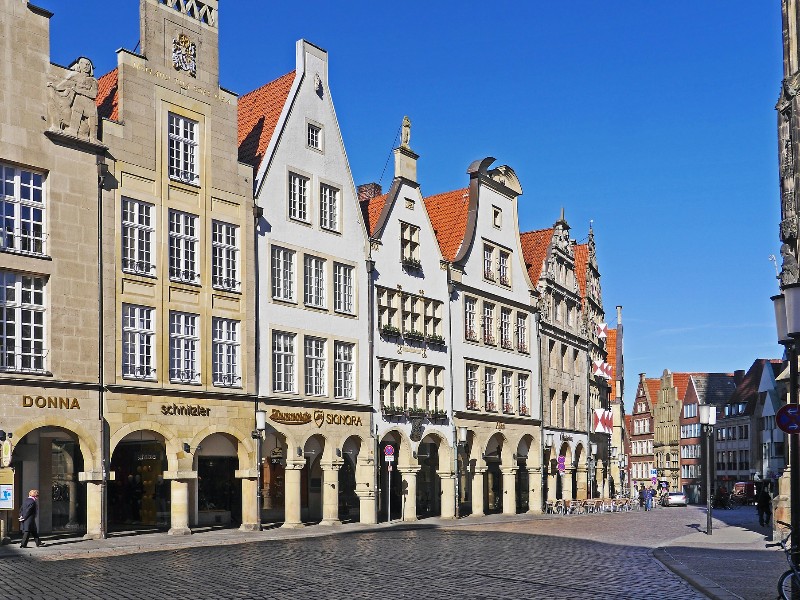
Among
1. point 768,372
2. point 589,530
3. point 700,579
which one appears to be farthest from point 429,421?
point 768,372

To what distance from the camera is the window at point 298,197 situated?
41.8 meters

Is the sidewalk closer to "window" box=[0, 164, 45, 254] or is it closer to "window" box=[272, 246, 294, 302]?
"window" box=[272, 246, 294, 302]

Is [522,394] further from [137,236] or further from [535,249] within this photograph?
[137,236]

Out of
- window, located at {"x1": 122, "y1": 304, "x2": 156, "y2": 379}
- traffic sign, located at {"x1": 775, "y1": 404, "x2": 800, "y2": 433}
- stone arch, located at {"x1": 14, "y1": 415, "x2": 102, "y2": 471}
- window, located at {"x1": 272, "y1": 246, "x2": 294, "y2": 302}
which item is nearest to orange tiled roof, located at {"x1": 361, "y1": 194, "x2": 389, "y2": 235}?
window, located at {"x1": 272, "y1": 246, "x2": 294, "y2": 302}

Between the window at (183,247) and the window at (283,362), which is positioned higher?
the window at (183,247)

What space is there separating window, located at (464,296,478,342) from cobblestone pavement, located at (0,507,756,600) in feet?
61.7

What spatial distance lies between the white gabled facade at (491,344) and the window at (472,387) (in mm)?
47

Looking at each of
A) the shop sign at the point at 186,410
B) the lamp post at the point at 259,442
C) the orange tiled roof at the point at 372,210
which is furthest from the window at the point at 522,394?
the shop sign at the point at 186,410

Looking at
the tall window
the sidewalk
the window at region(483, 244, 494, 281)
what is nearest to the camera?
the sidewalk

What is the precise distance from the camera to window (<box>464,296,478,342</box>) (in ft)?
173

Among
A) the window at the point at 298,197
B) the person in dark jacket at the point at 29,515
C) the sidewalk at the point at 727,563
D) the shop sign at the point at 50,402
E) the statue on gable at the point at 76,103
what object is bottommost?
the sidewalk at the point at 727,563

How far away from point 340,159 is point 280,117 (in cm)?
381

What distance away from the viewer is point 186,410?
35.9 metres

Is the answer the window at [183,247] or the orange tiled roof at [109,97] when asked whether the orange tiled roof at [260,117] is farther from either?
the orange tiled roof at [109,97]
